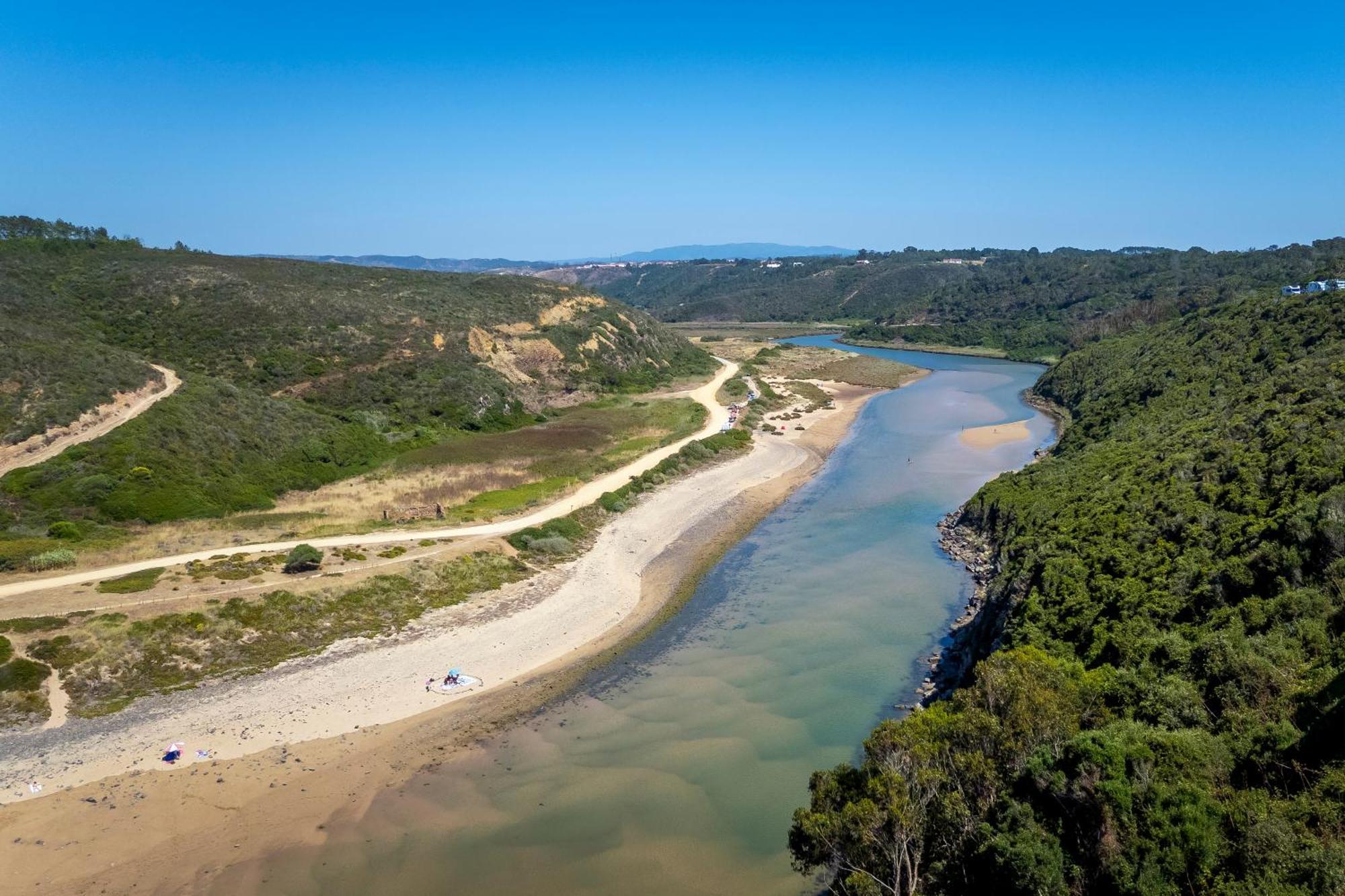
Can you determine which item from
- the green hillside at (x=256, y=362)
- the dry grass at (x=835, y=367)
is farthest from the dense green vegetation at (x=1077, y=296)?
the green hillside at (x=256, y=362)

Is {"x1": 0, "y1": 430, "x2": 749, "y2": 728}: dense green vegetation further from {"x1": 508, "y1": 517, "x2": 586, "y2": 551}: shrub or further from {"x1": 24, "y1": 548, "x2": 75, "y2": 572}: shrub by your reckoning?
{"x1": 24, "y1": 548, "x2": 75, "y2": 572}: shrub

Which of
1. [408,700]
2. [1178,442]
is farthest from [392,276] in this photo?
[1178,442]

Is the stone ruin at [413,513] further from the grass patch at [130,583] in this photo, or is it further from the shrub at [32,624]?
the shrub at [32,624]

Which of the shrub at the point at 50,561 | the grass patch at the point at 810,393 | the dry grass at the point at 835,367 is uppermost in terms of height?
the dry grass at the point at 835,367

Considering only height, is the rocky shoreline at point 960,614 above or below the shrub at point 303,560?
below

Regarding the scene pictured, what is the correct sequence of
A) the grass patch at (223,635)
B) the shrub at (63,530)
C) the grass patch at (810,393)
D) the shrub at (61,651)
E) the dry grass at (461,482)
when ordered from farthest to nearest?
the grass patch at (810,393) < the dry grass at (461,482) < the shrub at (63,530) < the grass patch at (223,635) < the shrub at (61,651)

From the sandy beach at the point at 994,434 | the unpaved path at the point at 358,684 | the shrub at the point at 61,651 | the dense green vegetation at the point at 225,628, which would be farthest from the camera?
the sandy beach at the point at 994,434

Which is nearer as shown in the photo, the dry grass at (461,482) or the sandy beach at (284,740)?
the sandy beach at (284,740)
